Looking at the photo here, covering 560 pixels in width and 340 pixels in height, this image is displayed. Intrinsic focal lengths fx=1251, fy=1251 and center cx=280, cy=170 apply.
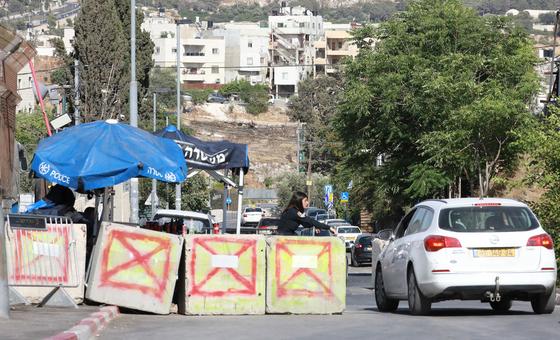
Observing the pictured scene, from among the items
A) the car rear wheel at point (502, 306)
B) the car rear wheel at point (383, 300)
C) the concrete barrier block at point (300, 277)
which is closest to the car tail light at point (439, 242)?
the concrete barrier block at point (300, 277)

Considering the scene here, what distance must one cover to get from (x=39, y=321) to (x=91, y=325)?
2.37 feet

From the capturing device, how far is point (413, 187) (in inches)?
1972

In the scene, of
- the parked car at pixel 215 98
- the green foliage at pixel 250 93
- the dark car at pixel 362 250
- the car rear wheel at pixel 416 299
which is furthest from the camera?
the parked car at pixel 215 98

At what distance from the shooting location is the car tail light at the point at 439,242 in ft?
56.2

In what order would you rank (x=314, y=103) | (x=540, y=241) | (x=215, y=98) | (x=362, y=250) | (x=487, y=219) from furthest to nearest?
(x=215, y=98), (x=314, y=103), (x=362, y=250), (x=487, y=219), (x=540, y=241)

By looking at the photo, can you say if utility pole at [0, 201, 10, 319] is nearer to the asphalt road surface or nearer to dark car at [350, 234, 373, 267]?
the asphalt road surface

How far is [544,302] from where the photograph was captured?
58.4 ft

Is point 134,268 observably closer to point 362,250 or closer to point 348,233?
point 362,250

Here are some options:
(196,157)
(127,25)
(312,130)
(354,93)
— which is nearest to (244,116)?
(312,130)

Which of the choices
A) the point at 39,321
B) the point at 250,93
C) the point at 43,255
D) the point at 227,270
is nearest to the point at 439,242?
the point at 227,270

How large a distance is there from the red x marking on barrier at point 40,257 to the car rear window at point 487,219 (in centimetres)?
529

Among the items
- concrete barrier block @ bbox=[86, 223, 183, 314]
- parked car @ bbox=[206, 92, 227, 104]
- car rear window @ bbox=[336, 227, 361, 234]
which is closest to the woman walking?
concrete barrier block @ bbox=[86, 223, 183, 314]

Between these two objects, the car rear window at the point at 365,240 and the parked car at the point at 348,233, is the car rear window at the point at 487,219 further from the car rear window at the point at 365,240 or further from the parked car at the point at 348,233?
the parked car at the point at 348,233

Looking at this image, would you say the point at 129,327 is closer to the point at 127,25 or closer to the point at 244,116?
the point at 127,25
